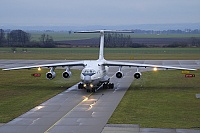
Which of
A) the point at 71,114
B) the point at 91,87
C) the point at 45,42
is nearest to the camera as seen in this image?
the point at 71,114

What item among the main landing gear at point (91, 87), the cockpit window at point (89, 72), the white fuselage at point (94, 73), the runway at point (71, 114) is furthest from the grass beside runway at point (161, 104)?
the cockpit window at point (89, 72)

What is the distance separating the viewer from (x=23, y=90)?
46594 mm

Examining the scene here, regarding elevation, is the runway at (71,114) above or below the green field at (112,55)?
above

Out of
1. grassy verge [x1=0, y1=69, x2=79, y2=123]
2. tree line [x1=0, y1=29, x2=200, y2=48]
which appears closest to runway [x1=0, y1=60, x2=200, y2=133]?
grassy verge [x1=0, y1=69, x2=79, y2=123]

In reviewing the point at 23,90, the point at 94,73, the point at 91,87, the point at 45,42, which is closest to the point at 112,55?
the point at 45,42

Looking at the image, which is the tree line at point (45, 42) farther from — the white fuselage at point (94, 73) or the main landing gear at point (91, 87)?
the white fuselage at point (94, 73)

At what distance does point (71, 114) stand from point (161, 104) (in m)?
8.46

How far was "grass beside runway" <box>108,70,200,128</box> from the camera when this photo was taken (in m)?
30.1

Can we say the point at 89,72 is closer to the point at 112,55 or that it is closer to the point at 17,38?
the point at 112,55

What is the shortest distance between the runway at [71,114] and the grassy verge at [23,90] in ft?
3.43

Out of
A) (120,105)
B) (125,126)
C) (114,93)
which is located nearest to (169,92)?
(114,93)

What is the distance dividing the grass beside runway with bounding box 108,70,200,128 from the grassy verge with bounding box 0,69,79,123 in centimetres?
745

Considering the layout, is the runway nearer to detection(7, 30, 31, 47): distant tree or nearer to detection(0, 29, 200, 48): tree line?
detection(0, 29, 200, 48): tree line

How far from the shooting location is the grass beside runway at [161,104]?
30078 mm
